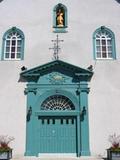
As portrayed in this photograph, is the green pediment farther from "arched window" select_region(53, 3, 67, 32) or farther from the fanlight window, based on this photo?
"arched window" select_region(53, 3, 67, 32)

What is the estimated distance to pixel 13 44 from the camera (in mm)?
19297

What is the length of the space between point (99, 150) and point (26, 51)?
6581mm

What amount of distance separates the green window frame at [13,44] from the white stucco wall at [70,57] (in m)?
0.28

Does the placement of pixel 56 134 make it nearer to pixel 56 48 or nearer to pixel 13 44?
pixel 56 48

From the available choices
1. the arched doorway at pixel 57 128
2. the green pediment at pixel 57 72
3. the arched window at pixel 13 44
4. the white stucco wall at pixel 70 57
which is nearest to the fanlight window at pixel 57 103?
the arched doorway at pixel 57 128

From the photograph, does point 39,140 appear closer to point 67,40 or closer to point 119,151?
point 119,151

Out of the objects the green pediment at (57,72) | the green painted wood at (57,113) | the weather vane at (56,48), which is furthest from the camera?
the weather vane at (56,48)

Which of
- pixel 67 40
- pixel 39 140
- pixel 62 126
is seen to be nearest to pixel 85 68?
pixel 67 40

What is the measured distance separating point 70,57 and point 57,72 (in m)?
1.10

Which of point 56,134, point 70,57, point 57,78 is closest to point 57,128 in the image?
point 56,134

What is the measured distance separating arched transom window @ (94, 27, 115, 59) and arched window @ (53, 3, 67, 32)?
6.29 ft

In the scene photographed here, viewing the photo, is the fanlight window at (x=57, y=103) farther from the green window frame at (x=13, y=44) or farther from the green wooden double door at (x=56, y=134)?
the green window frame at (x=13, y=44)

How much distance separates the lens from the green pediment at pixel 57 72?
18.2m

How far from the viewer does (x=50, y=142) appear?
1769 centimetres
